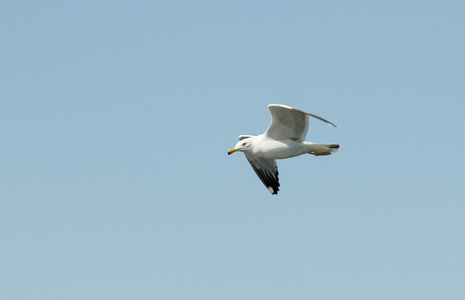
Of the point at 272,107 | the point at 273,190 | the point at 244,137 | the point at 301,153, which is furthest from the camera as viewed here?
the point at 273,190

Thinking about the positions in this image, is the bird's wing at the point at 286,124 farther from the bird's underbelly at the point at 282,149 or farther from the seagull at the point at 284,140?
the bird's underbelly at the point at 282,149

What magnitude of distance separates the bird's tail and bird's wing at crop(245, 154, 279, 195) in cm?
304

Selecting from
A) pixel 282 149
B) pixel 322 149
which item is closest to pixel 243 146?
pixel 282 149

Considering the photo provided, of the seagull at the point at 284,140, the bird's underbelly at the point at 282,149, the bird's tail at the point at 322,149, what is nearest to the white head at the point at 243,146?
the seagull at the point at 284,140

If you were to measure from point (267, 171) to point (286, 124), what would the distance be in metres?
4.04

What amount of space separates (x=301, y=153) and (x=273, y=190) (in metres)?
3.47

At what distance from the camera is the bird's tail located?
19.7 m

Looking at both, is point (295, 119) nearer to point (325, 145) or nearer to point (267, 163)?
point (325, 145)

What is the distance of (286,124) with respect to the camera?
19.2 metres

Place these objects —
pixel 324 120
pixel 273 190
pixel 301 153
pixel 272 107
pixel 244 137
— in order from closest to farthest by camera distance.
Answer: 1. pixel 324 120
2. pixel 272 107
3. pixel 301 153
4. pixel 244 137
5. pixel 273 190

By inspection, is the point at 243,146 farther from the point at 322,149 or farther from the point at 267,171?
the point at 267,171

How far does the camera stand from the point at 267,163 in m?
22.8

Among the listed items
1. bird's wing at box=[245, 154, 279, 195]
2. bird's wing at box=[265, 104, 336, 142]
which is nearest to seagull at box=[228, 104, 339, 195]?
bird's wing at box=[265, 104, 336, 142]

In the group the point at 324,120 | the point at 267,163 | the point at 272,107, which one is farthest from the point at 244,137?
the point at 324,120
